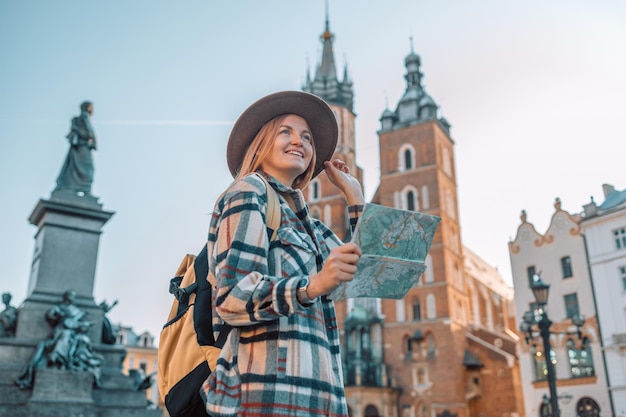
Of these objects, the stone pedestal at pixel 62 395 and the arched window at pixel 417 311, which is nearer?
the stone pedestal at pixel 62 395

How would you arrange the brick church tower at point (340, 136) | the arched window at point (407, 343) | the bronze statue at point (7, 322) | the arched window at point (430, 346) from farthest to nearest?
the brick church tower at point (340, 136) < the arched window at point (407, 343) < the arched window at point (430, 346) < the bronze statue at point (7, 322)

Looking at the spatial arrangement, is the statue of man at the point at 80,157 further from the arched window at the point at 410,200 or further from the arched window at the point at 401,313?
the arched window at the point at 410,200

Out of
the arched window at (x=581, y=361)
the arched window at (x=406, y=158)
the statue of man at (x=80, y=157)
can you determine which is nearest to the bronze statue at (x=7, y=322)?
the statue of man at (x=80, y=157)

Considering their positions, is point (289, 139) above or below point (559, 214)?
below

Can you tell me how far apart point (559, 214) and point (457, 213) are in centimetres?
1640

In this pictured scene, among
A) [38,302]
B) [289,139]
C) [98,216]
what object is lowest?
[289,139]

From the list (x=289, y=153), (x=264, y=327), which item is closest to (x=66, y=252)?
(x=289, y=153)

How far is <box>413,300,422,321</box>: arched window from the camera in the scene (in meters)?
38.0

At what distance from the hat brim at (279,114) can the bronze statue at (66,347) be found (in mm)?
6464

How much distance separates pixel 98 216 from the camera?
9.56 metres

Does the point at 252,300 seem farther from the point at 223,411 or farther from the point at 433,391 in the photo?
the point at 433,391

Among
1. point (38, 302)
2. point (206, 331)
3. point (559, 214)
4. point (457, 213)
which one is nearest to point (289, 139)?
point (206, 331)

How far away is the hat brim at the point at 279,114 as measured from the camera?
2465mm

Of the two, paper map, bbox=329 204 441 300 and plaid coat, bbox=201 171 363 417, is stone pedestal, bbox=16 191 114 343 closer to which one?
plaid coat, bbox=201 171 363 417
